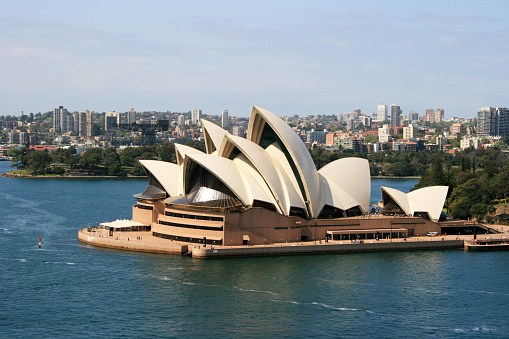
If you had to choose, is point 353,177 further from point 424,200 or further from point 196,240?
point 196,240

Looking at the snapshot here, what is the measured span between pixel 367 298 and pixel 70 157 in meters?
97.2

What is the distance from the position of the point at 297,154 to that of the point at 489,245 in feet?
53.4

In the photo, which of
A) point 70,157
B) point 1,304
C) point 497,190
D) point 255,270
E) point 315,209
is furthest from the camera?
point 70,157

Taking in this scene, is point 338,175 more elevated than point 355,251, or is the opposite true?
point 338,175

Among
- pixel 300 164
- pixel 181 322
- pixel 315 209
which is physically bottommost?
pixel 181 322

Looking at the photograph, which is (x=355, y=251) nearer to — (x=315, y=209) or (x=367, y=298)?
(x=315, y=209)

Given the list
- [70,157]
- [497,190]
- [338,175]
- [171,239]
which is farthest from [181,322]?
[70,157]

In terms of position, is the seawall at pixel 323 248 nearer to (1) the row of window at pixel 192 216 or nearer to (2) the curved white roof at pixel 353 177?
(1) the row of window at pixel 192 216

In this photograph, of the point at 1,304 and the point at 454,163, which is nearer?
the point at 1,304

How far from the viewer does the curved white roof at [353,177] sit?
55594 mm

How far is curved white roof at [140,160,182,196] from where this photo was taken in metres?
57.5

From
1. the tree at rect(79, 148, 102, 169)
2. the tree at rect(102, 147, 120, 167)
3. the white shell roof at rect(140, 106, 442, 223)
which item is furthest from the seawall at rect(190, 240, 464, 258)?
the tree at rect(102, 147, 120, 167)

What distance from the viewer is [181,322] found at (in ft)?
109

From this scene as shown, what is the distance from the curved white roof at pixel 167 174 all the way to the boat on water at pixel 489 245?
23.9m
